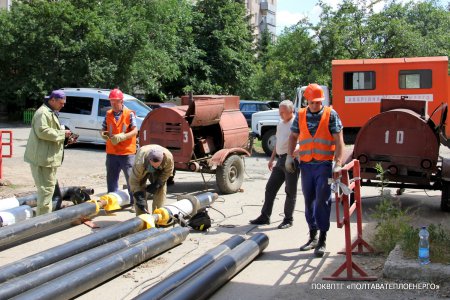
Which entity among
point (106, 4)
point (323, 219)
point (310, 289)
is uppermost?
point (106, 4)

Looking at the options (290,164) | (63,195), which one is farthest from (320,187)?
(63,195)

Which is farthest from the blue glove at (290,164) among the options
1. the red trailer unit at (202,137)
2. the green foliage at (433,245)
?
the red trailer unit at (202,137)

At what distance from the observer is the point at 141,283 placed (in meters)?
5.28

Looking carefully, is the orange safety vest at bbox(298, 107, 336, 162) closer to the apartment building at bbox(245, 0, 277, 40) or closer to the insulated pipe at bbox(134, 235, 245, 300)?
the insulated pipe at bbox(134, 235, 245, 300)

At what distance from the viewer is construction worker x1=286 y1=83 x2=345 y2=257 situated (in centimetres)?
607

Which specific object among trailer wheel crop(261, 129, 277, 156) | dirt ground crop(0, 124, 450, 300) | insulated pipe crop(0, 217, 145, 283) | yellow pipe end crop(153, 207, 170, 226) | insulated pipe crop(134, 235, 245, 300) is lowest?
dirt ground crop(0, 124, 450, 300)

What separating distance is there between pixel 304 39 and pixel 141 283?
25027mm

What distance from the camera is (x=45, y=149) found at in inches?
279

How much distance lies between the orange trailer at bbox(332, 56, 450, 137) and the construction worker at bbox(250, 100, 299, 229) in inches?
421

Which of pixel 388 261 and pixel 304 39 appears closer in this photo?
pixel 388 261

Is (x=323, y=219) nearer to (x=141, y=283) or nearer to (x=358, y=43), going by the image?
(x=141, y=283)

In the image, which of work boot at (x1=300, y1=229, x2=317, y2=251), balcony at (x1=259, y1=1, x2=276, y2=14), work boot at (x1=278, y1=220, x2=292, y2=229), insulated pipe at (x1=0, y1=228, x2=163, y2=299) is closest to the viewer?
insulated pipe at (x1=0, y1=228, x2=163, y2=299)

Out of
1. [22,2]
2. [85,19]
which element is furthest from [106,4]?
[22,2]

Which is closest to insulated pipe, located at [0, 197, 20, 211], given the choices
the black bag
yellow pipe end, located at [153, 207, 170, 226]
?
yellow pipe end, located at [153, 207, 170, 226]
